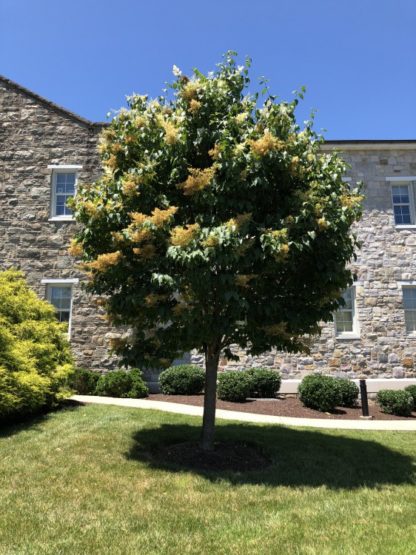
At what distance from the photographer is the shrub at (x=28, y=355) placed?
9188 millimetres

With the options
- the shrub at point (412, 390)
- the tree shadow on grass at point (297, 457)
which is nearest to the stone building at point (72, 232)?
the shrub at point (412, 390)

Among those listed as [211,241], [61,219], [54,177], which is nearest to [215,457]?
[211,241]

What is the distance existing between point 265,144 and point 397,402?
971 centimetres

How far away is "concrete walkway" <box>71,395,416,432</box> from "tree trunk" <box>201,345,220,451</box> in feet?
10.4

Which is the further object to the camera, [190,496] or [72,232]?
[72,232]

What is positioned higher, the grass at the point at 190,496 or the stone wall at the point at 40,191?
the stone wall at the point at 40,191

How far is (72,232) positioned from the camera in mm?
16109

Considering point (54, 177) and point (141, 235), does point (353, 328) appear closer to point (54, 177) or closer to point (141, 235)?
point (54, 177)

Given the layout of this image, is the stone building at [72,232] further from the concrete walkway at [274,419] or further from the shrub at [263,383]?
the concrete walkway at [274,419]

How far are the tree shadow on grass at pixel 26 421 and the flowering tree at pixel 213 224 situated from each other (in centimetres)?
316

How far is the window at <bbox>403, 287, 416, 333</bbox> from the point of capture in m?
16.3

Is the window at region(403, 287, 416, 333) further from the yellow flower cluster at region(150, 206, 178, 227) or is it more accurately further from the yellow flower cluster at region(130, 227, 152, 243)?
the yellow flower cluster at region(130, 227, 152, 243)

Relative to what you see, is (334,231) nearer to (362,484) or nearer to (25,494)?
(362,484)

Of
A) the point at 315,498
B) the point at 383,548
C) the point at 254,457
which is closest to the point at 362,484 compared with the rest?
the point at 315,498
